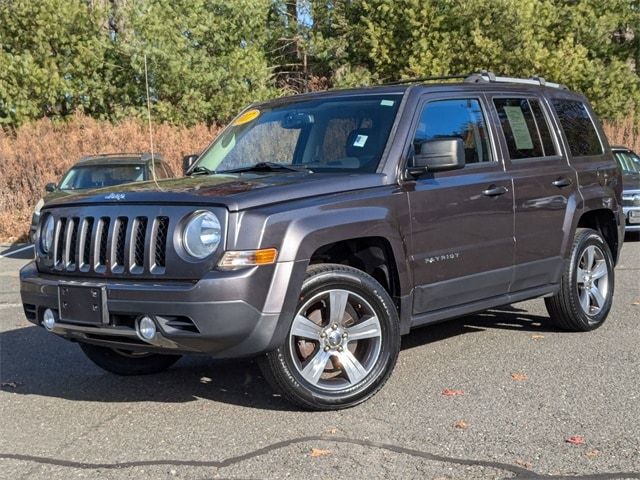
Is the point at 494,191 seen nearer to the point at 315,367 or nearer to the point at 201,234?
the point at 315,367

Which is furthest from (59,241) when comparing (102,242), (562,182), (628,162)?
(628,162)

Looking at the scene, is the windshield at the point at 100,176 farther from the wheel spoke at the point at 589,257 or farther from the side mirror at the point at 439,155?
the side mirror at the point at 439,155

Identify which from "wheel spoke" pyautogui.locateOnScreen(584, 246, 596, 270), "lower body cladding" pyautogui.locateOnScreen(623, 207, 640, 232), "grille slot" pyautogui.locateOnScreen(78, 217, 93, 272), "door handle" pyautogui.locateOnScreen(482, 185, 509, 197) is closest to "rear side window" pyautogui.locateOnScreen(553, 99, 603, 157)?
"wheel spoke" pyautogui.locateOnScreen(584, 246, 596, 270)

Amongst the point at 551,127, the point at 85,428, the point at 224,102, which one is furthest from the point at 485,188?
the point at 224,102

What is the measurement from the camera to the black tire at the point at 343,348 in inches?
187

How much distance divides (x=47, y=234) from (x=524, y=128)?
11.8 ft

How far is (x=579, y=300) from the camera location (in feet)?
22.5

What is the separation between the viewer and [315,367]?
4.88 metres

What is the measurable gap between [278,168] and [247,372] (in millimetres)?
1496

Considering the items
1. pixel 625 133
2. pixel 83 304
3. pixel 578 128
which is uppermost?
pixel 578 128

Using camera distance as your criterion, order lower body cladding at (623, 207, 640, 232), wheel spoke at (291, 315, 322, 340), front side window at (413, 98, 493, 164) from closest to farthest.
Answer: wheel spoke at (291, 315, 322, 340) → front side window at (413, 98, 493, 164) → lower body cladding at (623, 207, 640, 232)

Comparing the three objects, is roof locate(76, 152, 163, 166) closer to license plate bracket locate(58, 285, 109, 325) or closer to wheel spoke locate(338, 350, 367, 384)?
license plate bracket locate(58, 285, 109, 325)

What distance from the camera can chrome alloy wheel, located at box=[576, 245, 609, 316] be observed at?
698 cm

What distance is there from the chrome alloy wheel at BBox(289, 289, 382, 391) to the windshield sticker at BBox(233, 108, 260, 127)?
79.7 inches
